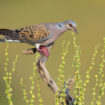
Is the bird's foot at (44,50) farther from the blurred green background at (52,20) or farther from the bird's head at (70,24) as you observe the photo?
the blurred green background at (52,20)

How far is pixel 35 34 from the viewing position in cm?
405

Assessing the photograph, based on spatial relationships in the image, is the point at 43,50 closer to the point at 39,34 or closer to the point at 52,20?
the point at 39,34

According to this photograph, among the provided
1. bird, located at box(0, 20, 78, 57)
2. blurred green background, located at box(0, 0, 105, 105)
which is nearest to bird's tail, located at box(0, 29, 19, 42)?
bird, located at box(0, 20, 78, 57)

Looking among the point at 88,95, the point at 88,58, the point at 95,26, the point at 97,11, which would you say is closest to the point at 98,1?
the point at 97,11

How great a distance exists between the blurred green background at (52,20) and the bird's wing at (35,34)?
1.93 meters

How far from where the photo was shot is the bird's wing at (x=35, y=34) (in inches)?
159

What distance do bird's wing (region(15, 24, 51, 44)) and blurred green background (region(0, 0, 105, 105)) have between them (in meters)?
1.93

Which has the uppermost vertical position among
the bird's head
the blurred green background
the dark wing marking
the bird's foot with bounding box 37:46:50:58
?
the blurred green background

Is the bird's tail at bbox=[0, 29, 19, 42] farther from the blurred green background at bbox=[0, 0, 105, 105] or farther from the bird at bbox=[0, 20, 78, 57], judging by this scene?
the blurred green background at bbox=[0, 0, 105, 105]

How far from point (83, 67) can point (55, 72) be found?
43cm

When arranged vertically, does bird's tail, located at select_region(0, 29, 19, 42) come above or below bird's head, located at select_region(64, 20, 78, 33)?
below

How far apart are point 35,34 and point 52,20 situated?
4.60 metres

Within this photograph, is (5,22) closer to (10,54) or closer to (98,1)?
(10,54)

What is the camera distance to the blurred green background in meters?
6.67
